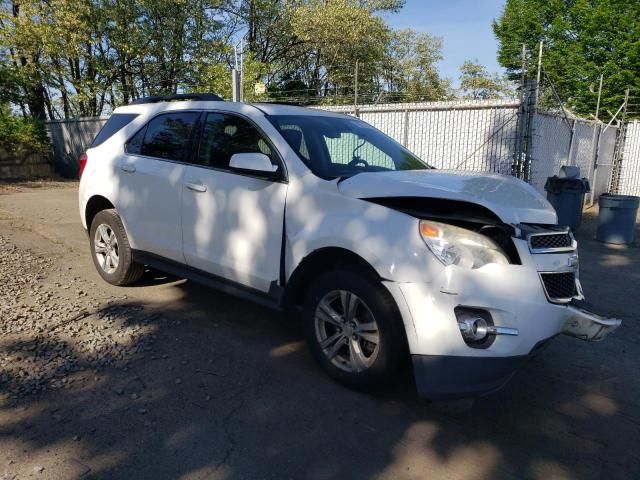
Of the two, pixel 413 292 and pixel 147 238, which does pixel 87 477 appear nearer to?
pixel 413 292

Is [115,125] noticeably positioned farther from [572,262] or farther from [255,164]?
[572,262]

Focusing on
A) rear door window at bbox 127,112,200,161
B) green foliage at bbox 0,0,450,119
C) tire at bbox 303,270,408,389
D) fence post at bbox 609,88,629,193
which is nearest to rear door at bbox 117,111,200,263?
rear door window at bbox 127,112,200,161

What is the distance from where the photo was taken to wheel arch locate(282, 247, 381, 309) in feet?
10.8

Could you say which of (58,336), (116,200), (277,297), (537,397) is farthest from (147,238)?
(537,397)

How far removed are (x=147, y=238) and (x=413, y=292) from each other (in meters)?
2.82

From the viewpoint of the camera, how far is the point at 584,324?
3.09m

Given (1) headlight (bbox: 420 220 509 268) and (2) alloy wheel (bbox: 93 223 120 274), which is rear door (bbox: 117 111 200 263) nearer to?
(2) alloy wheel (bbox: 93 223 120 274)

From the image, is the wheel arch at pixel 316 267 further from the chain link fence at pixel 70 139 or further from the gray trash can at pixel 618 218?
the chain link fence at pixel 70 139

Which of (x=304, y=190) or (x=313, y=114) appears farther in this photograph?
(x=313, y=114)

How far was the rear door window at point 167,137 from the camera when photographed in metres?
4.52

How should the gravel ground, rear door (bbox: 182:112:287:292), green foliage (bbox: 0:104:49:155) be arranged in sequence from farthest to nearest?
green foliage (bbox: 0:104:49:155)
rear door (bbox: 182:112:287:292)
the gravel ground

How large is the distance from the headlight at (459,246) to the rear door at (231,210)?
3.80 ft

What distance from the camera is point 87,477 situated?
2.56 metres

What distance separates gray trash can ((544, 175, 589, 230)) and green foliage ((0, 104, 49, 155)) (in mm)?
16180
